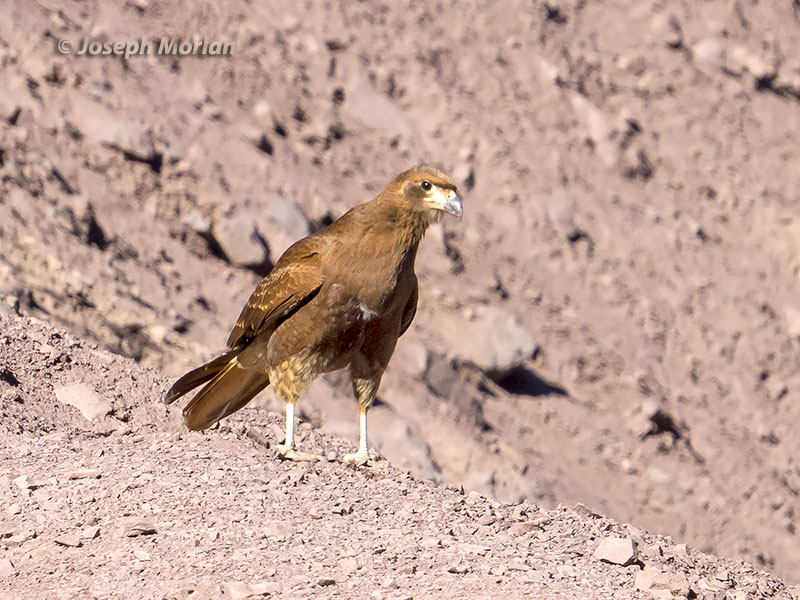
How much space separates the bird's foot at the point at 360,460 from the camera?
7787 mm

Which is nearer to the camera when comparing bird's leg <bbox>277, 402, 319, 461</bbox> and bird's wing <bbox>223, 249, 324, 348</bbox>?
bird's leg <bbox>277, 402, 319, 461</bbox>

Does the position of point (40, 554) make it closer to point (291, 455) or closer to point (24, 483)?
point (24, 483)

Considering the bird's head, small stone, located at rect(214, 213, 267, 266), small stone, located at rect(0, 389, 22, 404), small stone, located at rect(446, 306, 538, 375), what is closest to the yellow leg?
the bird's head

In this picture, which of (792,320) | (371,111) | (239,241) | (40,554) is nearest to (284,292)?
(40,554)

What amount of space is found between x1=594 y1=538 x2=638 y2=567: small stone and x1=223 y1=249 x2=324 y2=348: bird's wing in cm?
255

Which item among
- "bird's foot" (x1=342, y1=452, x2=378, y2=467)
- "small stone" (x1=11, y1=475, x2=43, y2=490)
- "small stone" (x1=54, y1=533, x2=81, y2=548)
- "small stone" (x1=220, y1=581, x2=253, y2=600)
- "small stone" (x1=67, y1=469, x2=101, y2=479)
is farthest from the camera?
"bird's foot" (x1=342, y1=452, x2=378, y2=467)

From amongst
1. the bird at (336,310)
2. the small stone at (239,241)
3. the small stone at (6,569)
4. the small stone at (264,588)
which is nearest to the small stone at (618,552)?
the small stone at (264,588)

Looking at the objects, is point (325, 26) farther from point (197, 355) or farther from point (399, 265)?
point (399, 265)

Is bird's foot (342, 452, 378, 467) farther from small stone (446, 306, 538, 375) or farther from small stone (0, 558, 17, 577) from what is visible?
small stone (446, 306, 538, 375)

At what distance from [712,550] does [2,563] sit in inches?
429

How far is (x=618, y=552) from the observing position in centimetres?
635

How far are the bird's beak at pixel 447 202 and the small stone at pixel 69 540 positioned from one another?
297 centimetres

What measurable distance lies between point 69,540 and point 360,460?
7.36 feet

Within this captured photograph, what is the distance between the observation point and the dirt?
1337 cm
